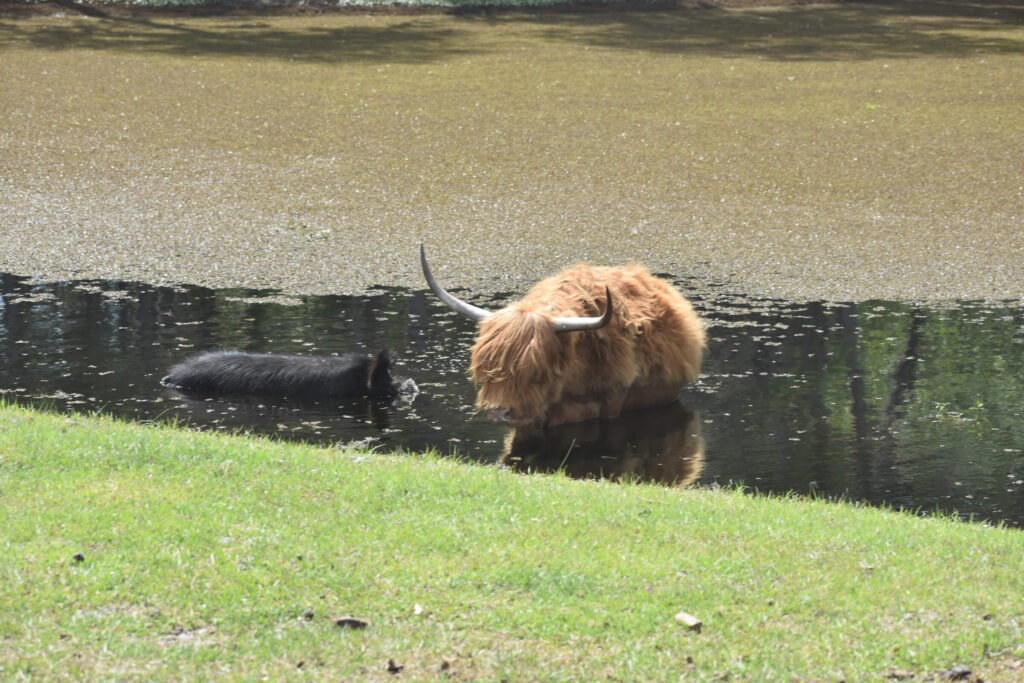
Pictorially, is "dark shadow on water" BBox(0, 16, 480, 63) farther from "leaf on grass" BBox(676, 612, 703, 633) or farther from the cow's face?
"leaf on grass" BBox(676, 612, 703, 633)

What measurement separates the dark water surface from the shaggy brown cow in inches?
7.0

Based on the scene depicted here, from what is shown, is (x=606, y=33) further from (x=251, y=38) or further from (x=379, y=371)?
(x=379, y=371)

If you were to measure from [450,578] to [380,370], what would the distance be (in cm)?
384

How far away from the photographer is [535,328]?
786 centimetres

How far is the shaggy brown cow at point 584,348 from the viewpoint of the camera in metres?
7.84

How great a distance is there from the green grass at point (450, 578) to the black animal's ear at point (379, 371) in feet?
7.64

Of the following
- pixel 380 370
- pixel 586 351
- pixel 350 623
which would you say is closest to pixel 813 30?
pixel 586 351

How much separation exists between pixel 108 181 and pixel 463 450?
8153mm

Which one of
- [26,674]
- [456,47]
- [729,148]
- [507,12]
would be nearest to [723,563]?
[26,674]

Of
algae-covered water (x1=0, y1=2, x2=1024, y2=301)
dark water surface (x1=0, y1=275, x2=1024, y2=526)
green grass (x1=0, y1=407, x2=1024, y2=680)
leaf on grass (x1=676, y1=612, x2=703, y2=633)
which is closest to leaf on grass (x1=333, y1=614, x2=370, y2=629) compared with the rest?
green grass (x1=0, y1=407, x2=1024, y2=680)

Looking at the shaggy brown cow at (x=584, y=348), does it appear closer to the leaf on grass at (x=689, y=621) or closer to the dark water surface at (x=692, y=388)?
the dark water surface at (x=692, y=388)

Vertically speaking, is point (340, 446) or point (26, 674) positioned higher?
point (26, 674)

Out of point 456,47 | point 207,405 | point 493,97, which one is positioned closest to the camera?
point 207,405

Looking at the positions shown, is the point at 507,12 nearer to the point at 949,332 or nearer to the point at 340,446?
the point at 949,332
